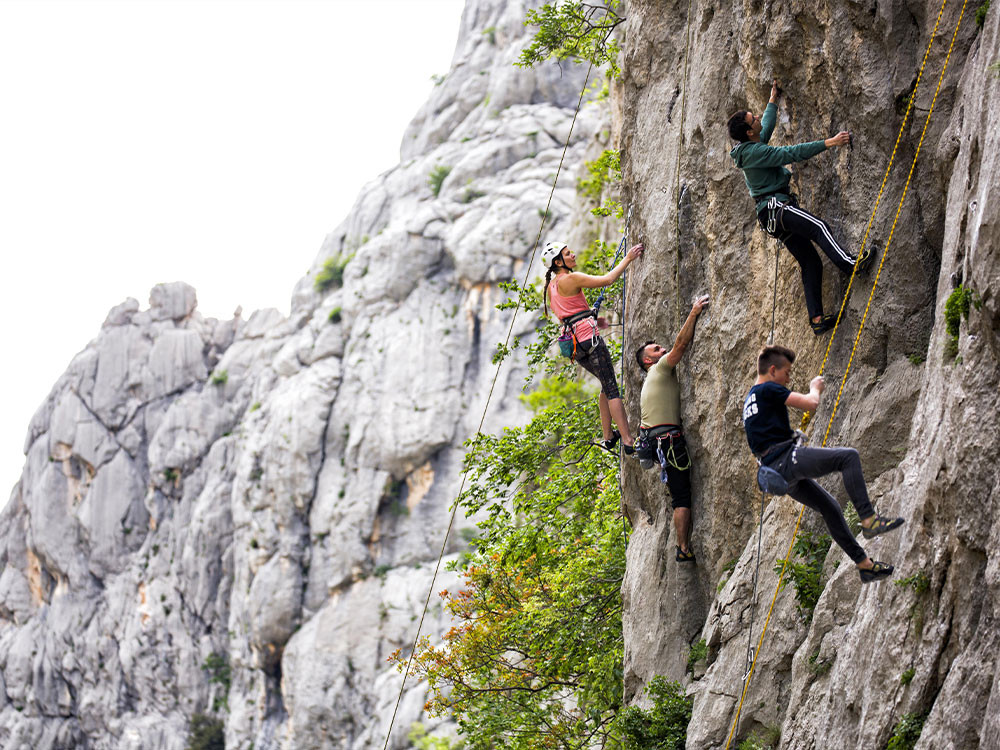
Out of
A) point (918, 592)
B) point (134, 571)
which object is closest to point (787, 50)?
point (918, 592)

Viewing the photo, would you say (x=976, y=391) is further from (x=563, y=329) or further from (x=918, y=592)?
(x=563, y=329)

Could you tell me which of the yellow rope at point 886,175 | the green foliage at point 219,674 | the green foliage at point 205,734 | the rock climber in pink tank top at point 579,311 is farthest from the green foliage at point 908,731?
the green foliage at point 219,674

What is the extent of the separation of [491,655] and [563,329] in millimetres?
7731

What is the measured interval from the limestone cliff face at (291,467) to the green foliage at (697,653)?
98.6 feet

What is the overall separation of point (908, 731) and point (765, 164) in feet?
14.8

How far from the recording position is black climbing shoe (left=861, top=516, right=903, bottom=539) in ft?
18.5

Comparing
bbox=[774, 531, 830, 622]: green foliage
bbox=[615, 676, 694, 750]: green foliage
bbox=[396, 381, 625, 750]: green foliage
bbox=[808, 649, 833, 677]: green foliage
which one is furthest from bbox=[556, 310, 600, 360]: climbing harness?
bbox=[808, 649, 833, 677]: green foliage

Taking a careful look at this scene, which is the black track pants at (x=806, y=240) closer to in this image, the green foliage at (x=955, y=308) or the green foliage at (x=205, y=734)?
the green foliage at (x=955, y=308)

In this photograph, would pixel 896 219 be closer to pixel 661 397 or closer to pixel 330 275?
pixel 661 397

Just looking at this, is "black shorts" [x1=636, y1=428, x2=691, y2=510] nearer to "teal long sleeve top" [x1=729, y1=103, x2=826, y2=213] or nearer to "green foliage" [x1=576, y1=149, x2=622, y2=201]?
"teal long sleeve top" [x1=729, y1=103, x2=826, y2=213]

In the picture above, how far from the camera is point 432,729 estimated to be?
3444cm

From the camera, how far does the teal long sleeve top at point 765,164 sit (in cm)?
772

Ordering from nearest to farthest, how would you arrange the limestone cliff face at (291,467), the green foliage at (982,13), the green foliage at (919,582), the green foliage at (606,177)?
1. the green foliage at (919,582)
2. the green foliage at (982,13)
3. the green foliage at (606,177)
4. the limestone cliff face at (291,467)

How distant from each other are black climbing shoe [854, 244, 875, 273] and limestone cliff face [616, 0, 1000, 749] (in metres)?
0.10
